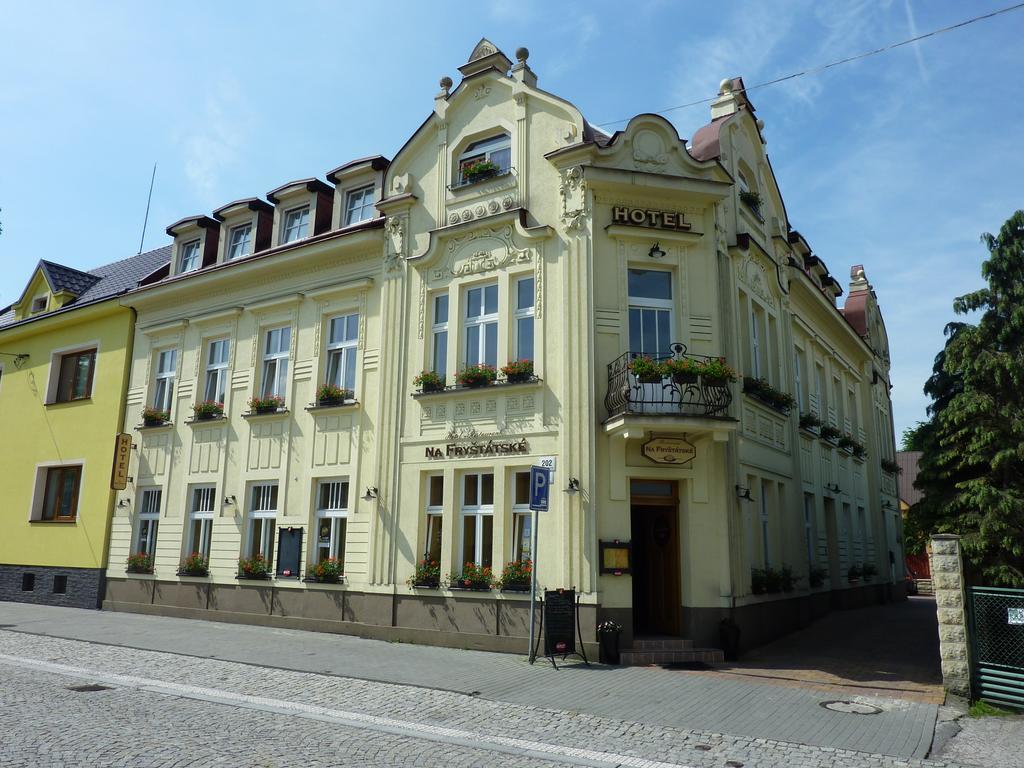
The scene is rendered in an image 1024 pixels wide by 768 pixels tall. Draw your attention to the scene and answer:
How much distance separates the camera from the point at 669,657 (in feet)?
40.4

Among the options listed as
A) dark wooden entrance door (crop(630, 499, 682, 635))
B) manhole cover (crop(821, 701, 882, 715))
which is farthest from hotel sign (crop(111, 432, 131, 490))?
manhole cover (crop(821, 701, 882, 715))

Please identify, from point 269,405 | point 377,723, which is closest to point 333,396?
point 269,405

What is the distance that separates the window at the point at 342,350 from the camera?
56.3 feet

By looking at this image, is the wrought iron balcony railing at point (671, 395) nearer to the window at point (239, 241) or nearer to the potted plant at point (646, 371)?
the potted plant at point (646, 371)

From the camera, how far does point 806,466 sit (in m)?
18.8

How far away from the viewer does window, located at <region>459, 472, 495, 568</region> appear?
1434 cm

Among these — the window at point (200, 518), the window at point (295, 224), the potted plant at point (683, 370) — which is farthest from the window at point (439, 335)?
the window at point (200, 518)

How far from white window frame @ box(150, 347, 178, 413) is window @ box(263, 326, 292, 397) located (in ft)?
11.0

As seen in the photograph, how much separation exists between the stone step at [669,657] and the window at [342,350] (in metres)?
8.39

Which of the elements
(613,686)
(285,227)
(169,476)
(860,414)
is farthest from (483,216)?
(860,414)

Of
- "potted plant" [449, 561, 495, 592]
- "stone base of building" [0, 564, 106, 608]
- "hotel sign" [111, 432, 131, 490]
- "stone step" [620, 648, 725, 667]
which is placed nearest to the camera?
"stone step" [620, 648, 725, 667]

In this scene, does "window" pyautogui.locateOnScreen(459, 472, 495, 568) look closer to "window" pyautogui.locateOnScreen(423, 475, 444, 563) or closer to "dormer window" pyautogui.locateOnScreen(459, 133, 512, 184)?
"window" pyautogui.locateOnScreen(423, 475, 444, 563)

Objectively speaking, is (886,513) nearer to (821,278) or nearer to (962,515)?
(821,278)

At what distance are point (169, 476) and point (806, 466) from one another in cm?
1585
